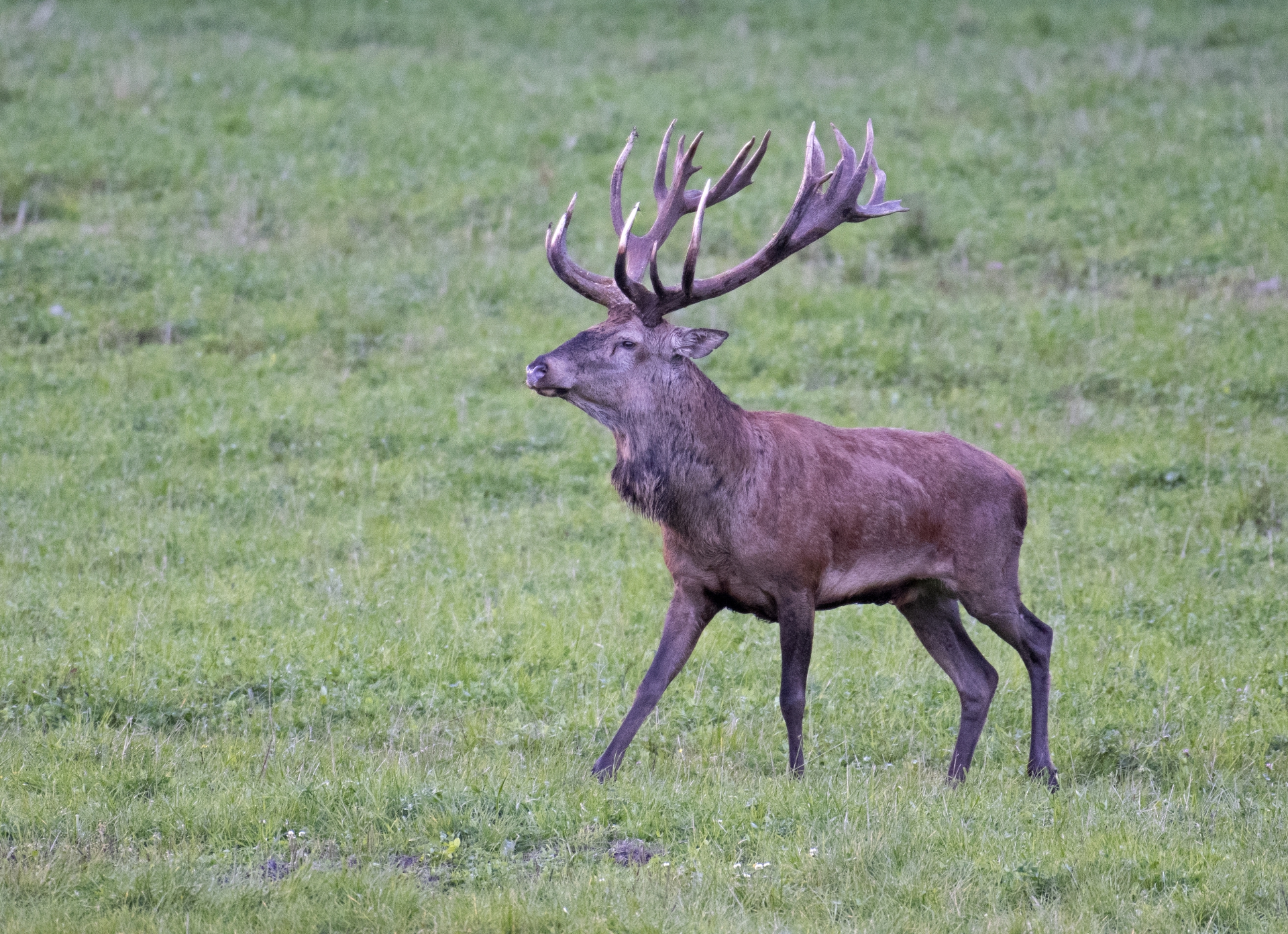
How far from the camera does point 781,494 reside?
6.63 m

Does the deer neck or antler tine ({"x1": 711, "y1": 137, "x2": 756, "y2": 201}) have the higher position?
antler tine ({"x1": 711, "y1": 137, "x2": 756, "y2": 201})

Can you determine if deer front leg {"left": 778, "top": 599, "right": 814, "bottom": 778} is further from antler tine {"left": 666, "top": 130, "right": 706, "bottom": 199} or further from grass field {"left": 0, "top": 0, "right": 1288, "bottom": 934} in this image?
antler tine {"left": 666, "top": 130, "right": 706, "bottom": 199}

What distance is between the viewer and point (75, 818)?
17.7ft

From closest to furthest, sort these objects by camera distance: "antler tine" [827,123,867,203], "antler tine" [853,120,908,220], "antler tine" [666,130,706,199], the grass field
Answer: the grass field < "antler tine" [853,120,908,220] < "antler tine" [827,123,867,203] < "antler tine" [666,130,706,199]

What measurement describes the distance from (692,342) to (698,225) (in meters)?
0.57

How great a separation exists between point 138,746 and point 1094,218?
41.4ft

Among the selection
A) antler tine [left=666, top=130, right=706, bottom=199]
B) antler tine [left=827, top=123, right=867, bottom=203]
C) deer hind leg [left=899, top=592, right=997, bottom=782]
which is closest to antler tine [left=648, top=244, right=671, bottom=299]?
antler tine [left=666, top=130, right=706, bottom=199]

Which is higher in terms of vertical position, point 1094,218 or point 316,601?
point 1094,218

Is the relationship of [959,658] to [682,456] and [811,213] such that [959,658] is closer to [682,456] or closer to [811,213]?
[682,456]

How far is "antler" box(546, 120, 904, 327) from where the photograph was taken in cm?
662

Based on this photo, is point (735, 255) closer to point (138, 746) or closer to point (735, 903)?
point (138, 746)

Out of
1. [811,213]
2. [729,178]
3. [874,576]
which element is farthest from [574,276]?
[874,576]

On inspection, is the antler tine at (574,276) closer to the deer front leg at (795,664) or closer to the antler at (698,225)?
the antler at (698,225)

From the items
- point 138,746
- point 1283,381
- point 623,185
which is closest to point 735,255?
point 623,185
